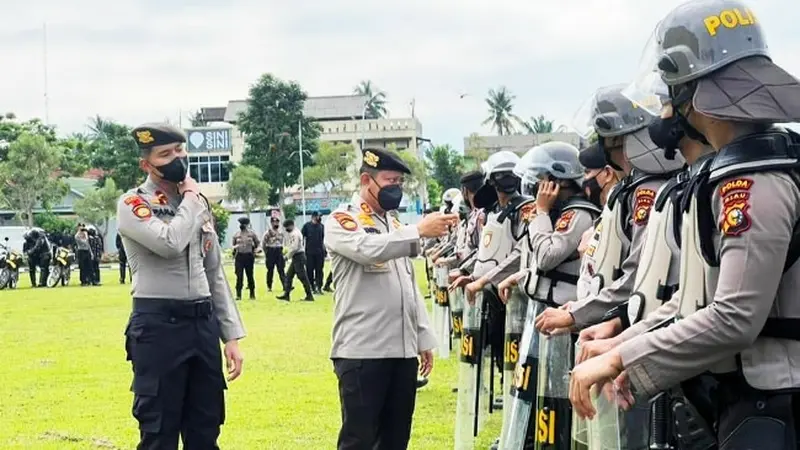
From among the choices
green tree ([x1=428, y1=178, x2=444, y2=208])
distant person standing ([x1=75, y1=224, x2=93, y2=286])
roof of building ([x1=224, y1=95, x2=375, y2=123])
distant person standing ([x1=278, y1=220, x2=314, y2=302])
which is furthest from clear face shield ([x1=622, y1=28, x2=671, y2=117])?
roof of building ([x1=224, y1=95, x2=375, y2=123])

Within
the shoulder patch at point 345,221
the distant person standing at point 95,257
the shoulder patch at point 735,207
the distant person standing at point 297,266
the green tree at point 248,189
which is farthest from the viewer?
the green tree at point 248,189

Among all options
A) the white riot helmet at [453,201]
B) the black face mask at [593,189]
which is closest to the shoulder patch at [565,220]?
the black face mask at [593,189]

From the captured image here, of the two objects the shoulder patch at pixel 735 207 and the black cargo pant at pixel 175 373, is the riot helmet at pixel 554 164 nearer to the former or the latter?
the black cargo pant at pixel 175 373

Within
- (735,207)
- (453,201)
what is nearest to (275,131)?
(453,201)

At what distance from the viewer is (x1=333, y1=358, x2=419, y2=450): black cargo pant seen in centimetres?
552

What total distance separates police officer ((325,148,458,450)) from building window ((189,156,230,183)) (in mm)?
76580

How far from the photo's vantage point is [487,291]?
8234mm

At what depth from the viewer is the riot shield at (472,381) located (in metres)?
7.16

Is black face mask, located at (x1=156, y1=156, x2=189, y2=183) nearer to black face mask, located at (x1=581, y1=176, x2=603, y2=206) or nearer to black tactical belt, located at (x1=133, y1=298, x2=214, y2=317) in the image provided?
black tactical belt, located at (x1=133, y1=298, x2=214, y2=317)

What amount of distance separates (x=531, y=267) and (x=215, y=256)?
199 centimetres

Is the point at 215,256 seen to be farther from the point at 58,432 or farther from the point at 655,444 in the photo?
the point at 58,432

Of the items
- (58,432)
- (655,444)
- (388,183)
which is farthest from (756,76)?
(58,432)

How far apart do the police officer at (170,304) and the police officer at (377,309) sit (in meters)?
0.69

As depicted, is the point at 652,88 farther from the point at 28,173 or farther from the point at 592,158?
the point at 28,173
